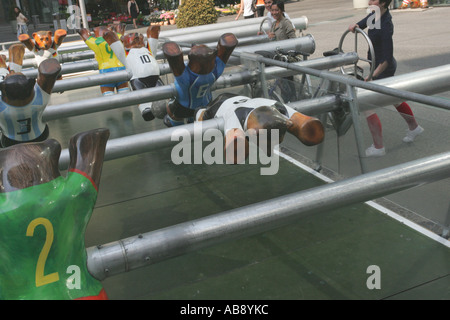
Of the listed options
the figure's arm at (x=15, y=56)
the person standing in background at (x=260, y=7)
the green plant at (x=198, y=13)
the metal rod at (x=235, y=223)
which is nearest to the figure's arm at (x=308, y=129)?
the metal rod at (x=235, y=223)

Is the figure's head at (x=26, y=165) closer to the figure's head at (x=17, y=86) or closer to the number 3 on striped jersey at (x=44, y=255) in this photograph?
the number 3 on striped jersey at (x=44, y=255)

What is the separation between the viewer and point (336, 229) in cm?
340

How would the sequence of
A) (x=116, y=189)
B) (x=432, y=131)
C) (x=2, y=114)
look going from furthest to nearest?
(x=116, y=189), (x=2, y=114), (x=432, y=131)

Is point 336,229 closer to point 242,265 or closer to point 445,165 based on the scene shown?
point 242,265

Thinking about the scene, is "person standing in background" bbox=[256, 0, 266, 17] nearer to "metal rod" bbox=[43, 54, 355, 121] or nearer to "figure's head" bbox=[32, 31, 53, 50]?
"figure's head" bbox=[32, 31, 53, 50]

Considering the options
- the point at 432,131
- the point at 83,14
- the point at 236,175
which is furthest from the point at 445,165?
the point at 83,14

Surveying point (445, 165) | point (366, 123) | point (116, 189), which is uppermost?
point (445, 165)

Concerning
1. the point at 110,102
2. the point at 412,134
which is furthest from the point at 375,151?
the point at 110,102

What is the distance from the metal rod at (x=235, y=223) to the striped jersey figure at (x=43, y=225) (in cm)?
8

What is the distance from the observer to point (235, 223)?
1457 millimetres

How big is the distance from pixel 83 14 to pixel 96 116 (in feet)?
34.9

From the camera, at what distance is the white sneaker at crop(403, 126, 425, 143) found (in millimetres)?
2582

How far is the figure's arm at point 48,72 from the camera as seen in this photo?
9.28 feet

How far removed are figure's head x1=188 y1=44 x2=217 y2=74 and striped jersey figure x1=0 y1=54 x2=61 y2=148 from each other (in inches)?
30.6
